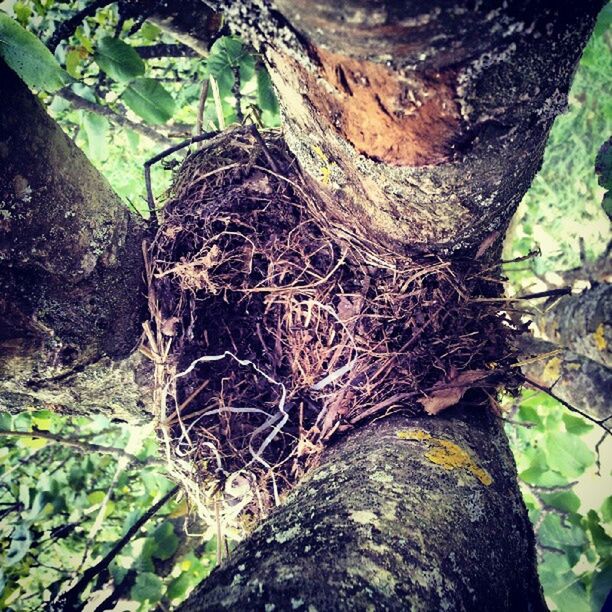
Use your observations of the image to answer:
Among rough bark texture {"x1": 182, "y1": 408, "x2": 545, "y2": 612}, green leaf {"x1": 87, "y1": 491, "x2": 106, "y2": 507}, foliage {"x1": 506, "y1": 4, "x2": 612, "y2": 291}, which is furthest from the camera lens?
foliage {"x1": 506, "y1": 4, "x2": 612, "y2": 291}

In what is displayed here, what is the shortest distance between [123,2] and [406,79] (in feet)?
4.93

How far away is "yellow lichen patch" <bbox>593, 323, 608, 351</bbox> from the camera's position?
1557 mm

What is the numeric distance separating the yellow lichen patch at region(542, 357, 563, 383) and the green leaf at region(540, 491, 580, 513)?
1.55ft

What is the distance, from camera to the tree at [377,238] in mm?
561

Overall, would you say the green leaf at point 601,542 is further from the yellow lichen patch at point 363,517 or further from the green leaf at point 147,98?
the green leaf at point 147,98

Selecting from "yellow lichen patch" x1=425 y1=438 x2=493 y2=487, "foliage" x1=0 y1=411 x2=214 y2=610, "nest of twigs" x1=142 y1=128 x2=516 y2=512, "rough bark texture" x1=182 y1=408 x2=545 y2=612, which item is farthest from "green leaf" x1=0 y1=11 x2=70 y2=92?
"foliage" x1=0 y1=411 x2=214 y2=610

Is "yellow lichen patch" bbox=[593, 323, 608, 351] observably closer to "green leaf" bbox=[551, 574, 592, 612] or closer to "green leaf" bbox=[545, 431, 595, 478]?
"green leaf" bbox=[545, 431, 595, 478]

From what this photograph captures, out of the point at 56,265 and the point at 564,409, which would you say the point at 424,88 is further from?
the point at 564,409

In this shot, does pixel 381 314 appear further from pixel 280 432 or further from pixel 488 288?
pixel 280 432

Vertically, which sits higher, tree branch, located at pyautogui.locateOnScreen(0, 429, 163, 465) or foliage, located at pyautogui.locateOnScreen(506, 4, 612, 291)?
tree branch, located at pyautogui.locateOnScreen(0, 429, 163, 465)

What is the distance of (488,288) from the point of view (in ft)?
3.92

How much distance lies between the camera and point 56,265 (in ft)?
3.37

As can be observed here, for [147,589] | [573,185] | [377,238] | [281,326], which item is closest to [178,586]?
[147,589]

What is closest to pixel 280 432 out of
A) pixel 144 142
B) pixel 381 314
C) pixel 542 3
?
pixel 381 314
